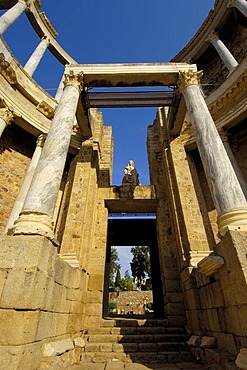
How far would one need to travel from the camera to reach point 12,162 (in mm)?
Result: 9492

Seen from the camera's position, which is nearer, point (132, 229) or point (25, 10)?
point (132, 229)

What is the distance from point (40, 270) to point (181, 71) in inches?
305

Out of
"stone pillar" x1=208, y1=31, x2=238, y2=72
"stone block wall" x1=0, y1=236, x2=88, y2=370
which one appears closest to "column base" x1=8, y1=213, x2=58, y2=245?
"stone block wall" x1=0, y1=236, x2=88, y2=370

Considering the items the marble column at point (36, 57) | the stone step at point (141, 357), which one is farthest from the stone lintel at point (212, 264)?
the marble column at point (36, 57)

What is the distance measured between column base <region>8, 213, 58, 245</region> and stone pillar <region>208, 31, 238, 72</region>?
11.7 meters

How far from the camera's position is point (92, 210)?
322 inches

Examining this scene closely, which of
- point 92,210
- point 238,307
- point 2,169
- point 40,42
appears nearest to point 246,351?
point 238,307

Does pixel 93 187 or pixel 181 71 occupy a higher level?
pixel 181 71

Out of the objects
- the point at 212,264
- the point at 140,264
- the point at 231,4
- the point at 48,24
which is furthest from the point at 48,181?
the point at 140,264

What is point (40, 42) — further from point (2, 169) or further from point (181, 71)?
point (181, 71)

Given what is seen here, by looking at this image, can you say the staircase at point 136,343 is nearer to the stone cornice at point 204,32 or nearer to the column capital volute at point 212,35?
the column capital volute at point 212,35

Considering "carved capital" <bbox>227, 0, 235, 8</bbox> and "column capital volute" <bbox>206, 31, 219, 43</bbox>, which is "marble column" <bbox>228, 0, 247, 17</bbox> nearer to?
"carved capital" <bbox>227, 0, 235, 8</bbox>

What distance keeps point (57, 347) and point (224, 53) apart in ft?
51.5

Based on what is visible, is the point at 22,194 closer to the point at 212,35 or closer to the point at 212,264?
Answer: the point at 212,264
